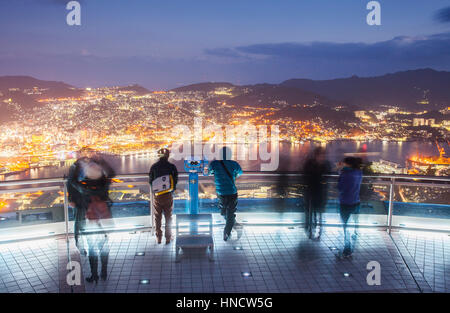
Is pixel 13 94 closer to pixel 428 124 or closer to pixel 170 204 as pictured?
pixel 170 204

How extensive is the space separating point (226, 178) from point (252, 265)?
1362mm

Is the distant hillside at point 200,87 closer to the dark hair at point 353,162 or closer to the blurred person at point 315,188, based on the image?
the blurred person at point 315,188

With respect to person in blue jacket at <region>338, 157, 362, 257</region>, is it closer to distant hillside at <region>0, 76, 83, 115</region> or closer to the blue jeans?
the blue jeans

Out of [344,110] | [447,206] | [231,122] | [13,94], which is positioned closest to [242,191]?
[447,206]

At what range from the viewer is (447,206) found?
5871 millimetres

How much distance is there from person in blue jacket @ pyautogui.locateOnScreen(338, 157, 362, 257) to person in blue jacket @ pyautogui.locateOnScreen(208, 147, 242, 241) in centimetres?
158

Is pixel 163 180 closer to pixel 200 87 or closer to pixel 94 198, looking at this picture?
pixel 94 198

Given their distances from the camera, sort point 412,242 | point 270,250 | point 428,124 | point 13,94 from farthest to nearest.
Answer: point 428,124 → point 13,94 → point 412,242 → point 270,250

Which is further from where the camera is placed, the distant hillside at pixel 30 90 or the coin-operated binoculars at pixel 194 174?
the distant hillside at pixel 30 90

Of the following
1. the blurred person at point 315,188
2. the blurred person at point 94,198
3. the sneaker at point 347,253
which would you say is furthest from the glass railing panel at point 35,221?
the sneaker at point 347,253

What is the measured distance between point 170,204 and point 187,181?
0.55 m

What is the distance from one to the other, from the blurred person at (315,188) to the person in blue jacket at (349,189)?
1.49ft

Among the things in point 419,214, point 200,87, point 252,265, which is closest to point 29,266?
point 252,265

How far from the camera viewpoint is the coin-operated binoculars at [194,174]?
16.3ft
